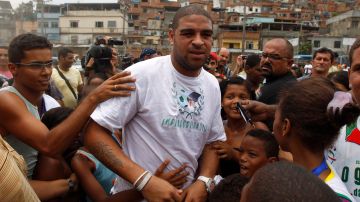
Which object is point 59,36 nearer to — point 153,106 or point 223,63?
point 223,63

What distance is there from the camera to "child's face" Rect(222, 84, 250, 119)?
388 centimetres

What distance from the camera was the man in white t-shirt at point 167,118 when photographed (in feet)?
8.15

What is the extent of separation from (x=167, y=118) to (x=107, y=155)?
42 cm

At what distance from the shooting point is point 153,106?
2.57 meters

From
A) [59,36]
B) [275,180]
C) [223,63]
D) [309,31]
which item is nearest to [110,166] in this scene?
[275,180]

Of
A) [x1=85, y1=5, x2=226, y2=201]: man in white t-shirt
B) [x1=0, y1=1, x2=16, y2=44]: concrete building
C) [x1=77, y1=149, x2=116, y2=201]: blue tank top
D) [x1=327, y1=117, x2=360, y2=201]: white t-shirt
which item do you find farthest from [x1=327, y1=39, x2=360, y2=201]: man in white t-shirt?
[x1=0, y1=1, x2=16, y2=44]: concrete building

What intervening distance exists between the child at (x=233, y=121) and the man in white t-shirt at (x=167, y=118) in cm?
79

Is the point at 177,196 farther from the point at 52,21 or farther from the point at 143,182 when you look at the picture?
the point at 52,21

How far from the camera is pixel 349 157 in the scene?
2.53 metres

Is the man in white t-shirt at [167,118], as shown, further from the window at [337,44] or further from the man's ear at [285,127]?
the window at [337,44]

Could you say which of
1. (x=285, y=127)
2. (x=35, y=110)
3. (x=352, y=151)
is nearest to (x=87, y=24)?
(x=35, y=110)

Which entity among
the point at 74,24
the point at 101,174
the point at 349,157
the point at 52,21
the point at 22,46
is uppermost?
the point at 52,21

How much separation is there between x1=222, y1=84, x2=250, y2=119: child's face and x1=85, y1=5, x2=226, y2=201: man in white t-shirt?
111 cm

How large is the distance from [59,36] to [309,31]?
40.9 meters
